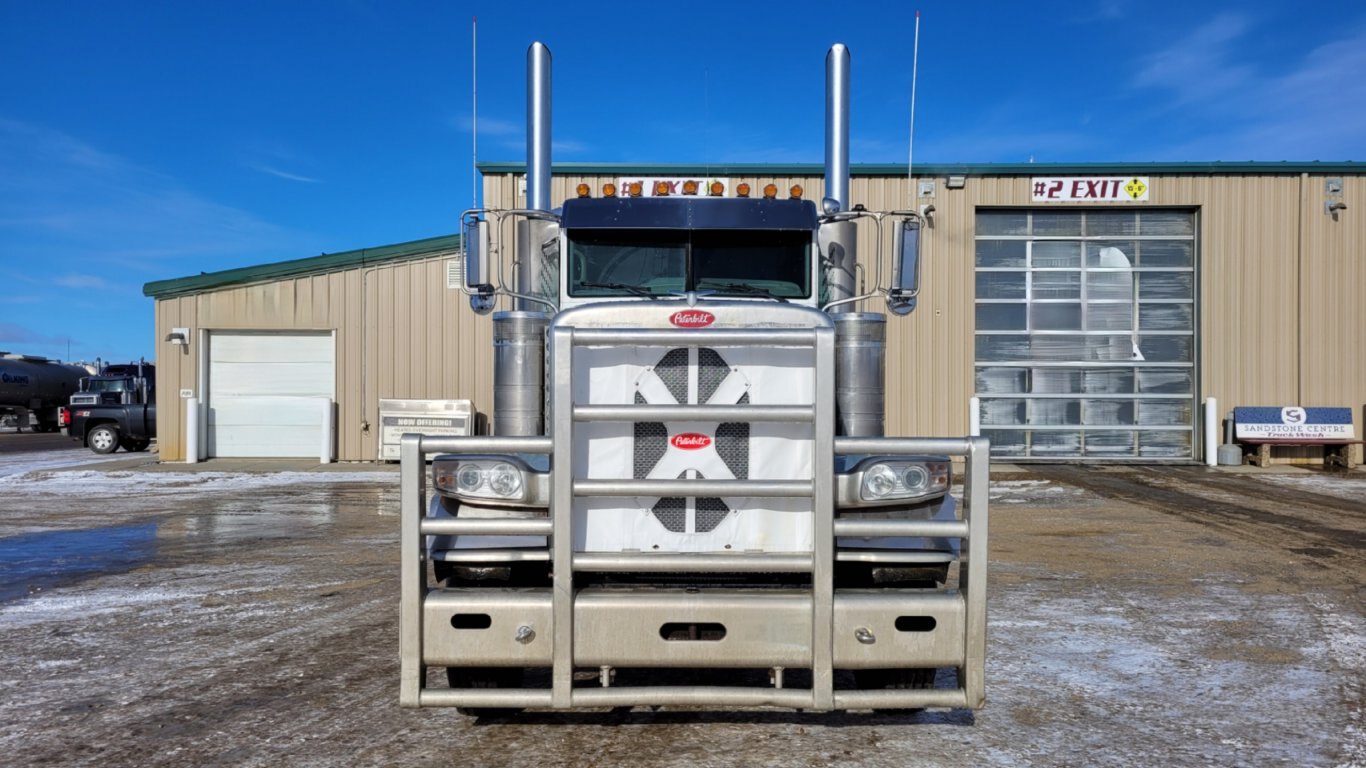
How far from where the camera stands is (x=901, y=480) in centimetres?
371

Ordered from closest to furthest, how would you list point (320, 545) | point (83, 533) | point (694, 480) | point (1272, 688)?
1. point (694, 480)
2. point (1272, 688)
3. point (320, 545)
4. point (83, 533)

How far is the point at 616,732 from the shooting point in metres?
4.05

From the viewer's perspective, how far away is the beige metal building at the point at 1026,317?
17219 mm

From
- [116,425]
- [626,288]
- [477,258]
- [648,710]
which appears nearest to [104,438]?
[116,425]

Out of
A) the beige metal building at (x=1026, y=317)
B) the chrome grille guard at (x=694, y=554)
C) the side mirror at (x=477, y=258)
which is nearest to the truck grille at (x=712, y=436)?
the chrome grille guard at (x=694, y=554)

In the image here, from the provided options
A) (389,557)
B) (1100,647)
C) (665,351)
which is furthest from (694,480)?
(389,557)

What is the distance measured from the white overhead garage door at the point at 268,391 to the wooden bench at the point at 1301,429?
1696cm

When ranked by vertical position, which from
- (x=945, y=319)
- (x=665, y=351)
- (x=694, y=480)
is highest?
(x=945, y=319)

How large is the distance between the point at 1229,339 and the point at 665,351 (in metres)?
16.8

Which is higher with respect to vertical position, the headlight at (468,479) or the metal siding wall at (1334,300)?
the metal siding wall at (1334,300)

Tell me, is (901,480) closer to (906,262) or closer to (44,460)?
(906,262)

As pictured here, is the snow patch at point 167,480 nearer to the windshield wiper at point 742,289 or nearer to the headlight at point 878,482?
the windshield wiper at point 742,289

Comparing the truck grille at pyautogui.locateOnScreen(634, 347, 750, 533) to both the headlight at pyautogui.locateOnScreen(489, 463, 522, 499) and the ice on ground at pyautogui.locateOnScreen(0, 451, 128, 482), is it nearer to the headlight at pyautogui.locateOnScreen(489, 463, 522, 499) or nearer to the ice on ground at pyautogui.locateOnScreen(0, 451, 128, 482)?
the headlight at pyautogui.locateOnScreen(489, 463, 522, 499)

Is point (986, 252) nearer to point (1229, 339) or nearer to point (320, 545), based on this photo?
point (1229, 339)
